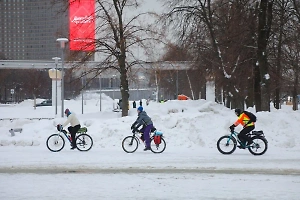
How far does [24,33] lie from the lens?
138m

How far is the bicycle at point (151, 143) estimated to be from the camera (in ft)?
52.5

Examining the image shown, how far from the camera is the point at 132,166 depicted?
12.6m

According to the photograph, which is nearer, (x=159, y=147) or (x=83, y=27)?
(x=159, y=147)

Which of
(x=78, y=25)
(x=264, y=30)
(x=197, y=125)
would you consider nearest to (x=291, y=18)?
(x=264, y=30)

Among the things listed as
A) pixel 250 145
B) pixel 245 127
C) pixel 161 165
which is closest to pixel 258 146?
pixel 250 145

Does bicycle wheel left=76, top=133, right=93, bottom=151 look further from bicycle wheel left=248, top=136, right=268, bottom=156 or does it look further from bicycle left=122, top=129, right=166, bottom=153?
bicycle wheel left=248, top=136, right=268, bottom=156

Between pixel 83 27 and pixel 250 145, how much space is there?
16.2 m

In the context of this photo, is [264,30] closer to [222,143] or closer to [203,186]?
[222,143]

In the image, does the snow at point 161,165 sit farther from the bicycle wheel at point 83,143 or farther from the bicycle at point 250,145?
the bicycle wheel at point 83,143

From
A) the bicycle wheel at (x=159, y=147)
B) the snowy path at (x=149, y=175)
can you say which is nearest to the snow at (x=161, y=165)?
the snowy path at (x=149, y=175)

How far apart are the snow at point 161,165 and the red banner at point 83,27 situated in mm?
7709

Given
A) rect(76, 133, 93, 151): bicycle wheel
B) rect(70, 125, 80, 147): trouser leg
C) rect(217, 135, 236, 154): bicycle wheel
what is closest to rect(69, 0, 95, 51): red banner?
rect(70, 125, 80, 147): trouser leg

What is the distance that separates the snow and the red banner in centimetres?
771

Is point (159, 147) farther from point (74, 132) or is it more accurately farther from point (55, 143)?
point (55, 143)
